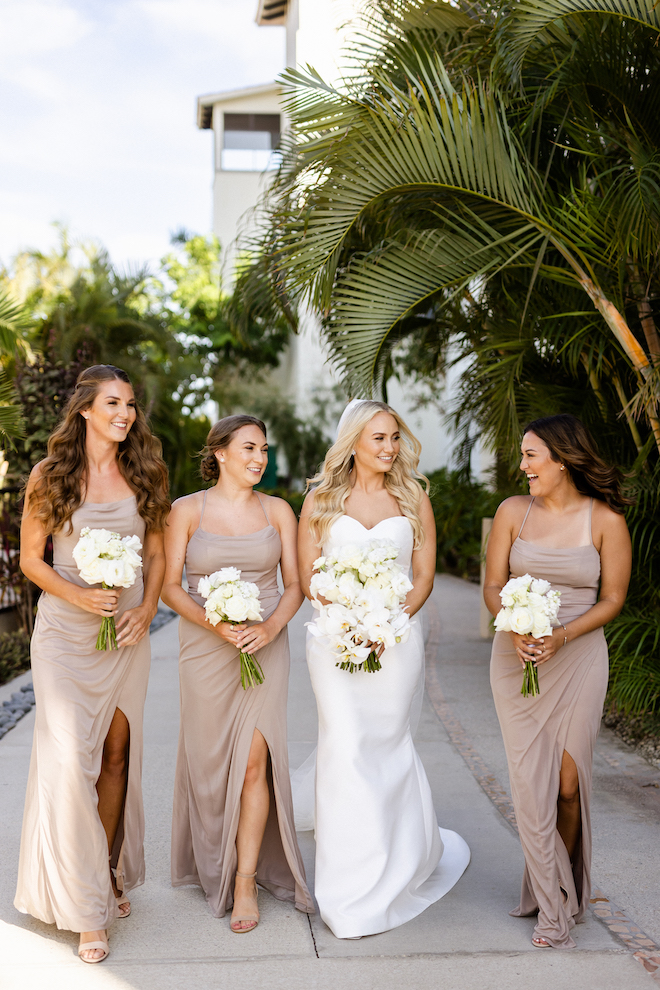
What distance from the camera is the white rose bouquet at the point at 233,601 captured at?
3.62m

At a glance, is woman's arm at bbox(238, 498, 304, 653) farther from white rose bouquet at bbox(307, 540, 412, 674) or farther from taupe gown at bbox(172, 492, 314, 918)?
white rose bouquet at bbox(307, 540, 412, 674)

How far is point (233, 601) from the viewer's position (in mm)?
3617

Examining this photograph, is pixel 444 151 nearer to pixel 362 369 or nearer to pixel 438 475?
pixel 362 369

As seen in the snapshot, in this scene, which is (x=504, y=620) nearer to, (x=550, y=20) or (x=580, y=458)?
(x=580, y=458)

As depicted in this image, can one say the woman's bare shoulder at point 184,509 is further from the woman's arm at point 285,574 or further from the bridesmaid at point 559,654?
the bridesmaid at point 559,654

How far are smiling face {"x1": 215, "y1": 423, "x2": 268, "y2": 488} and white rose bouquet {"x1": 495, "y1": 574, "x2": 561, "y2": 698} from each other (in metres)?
1.17

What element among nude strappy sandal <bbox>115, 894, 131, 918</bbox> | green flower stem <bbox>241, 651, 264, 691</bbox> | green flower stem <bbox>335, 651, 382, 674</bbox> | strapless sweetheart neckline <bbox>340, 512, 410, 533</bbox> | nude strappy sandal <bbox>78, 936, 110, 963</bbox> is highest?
strapless sweetheart neckline <bbox>340, 512, 410, 533</bbox>

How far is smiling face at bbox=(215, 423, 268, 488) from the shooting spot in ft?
13.2

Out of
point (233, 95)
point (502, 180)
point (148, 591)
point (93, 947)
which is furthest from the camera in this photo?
point (233, 95)

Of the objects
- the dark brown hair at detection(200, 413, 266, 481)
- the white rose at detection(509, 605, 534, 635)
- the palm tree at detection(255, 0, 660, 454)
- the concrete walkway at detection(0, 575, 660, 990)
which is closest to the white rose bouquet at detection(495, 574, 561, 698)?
the white rose at detection(509, 605, 534, 635)

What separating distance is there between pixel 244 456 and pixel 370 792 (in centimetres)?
148

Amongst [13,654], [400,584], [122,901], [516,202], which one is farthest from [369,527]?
[13,654]

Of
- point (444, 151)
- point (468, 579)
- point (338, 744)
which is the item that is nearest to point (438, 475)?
point (468, 579)

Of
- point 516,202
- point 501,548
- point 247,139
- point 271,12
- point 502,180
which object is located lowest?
point 501,548
